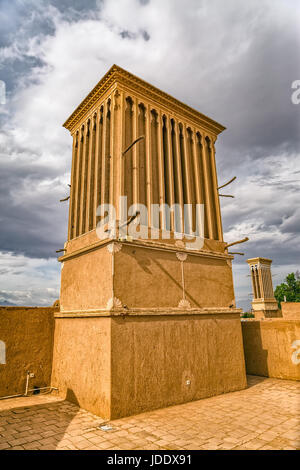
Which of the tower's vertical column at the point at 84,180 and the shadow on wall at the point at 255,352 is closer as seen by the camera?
the tower's vertical column at the point at 84,180

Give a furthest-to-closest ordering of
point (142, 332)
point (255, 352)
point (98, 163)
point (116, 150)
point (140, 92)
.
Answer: point (255, 352), point (98, 163), point (140, 92), point (116, 150), point (142, 332)

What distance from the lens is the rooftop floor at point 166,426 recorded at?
5.29 m

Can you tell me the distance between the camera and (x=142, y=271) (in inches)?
322

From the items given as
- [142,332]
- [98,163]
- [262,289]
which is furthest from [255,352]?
[262,289]

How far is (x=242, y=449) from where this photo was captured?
5027 millimetres

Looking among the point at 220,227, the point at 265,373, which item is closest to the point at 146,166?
the point at 220,227

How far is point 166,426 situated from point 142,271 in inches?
150

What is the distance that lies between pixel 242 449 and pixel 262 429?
1.19 meters

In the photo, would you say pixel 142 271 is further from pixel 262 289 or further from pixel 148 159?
pixel 262 289

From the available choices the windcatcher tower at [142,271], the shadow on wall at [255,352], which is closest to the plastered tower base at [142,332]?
the windcatcher tower at [142,271]

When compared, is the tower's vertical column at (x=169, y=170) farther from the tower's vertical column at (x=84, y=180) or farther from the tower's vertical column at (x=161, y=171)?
the tower's vertical column at (x=84, y=180)

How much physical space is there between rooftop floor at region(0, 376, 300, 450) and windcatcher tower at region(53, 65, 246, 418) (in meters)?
0.52

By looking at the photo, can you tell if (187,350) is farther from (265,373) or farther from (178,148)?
(178,148)

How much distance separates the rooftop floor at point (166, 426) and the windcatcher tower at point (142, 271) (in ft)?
1.72
